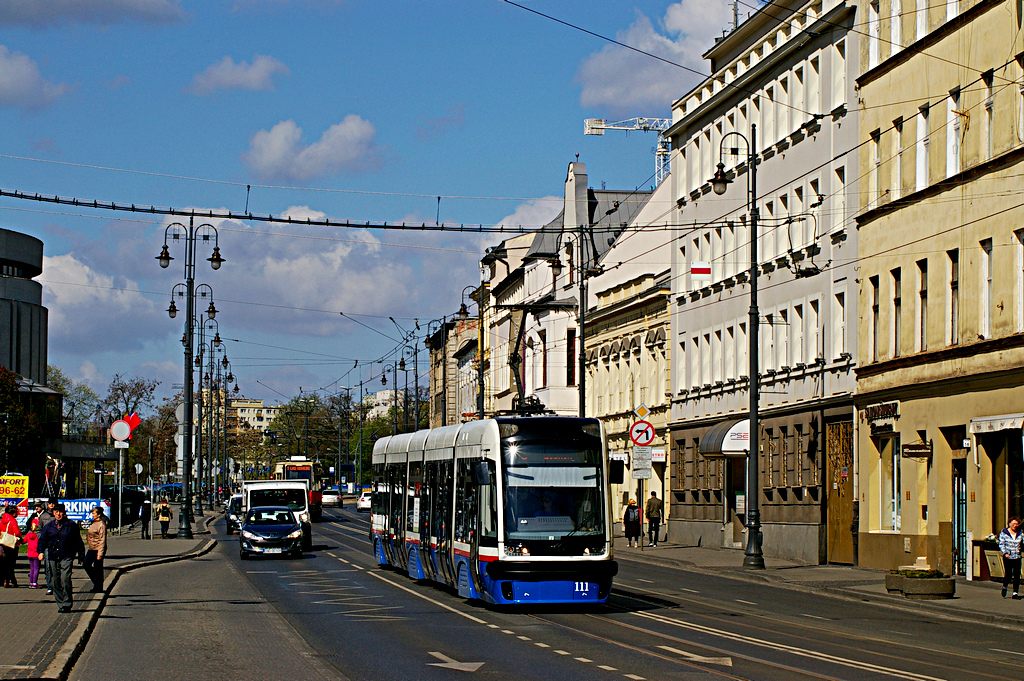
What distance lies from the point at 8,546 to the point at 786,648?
1704 cm

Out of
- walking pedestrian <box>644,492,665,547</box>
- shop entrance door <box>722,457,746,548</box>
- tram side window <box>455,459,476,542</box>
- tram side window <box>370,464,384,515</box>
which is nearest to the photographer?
tram side window <box>455,459,476,542</box>

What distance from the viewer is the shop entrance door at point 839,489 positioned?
38969mm

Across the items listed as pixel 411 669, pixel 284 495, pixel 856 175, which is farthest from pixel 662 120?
pixel 411 669

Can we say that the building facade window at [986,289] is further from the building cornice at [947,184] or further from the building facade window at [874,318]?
the building facade window at [874,318]

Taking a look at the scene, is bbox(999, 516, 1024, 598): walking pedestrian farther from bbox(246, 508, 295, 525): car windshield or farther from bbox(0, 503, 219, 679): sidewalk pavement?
bbox(246, 508, 295, 525): car windshield

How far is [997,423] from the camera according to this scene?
3020 centimetres

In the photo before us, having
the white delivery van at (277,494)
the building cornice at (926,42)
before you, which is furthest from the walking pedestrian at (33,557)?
the white delivery van at (277,494)

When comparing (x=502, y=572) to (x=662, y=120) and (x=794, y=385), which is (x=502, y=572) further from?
(x=662, y=120)

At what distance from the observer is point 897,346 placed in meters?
36.2

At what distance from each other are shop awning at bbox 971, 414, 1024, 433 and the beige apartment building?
0.05 m

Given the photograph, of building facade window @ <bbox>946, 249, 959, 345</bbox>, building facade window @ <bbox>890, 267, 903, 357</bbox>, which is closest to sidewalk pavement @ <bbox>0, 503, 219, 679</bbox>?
building facade window @ <bbox>946, 249, 959, 345</bbox>

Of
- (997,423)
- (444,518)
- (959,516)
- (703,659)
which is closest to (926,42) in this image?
(997,423)

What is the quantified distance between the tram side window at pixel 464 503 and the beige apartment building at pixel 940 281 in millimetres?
12335

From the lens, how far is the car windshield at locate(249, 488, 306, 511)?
5447 cm
